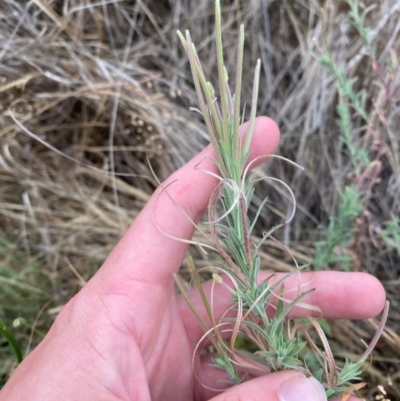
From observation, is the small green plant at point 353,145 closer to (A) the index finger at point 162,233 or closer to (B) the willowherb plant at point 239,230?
(A) the index finger at point 162,233

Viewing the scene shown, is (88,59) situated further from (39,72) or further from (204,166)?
(204,166)

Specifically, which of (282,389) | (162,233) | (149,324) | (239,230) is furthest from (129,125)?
(282,389)

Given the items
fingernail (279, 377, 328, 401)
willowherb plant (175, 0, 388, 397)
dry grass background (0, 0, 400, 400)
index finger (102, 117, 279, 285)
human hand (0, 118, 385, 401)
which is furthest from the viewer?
dry grass background (0, 0, 400, 400)

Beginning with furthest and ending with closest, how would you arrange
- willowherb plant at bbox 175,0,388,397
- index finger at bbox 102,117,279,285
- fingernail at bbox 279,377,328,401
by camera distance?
index finger at bbox 102,117,279,285, fingernail at bbox 279,377,328,401, willowherb plant at bbox 175,0,388,397

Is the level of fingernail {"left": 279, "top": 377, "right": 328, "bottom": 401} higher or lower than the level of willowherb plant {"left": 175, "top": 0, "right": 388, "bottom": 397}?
lower

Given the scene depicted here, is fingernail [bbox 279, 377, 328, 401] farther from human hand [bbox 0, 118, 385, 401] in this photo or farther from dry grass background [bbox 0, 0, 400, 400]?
dry grass background [bbox 0, 0, 400, 400]

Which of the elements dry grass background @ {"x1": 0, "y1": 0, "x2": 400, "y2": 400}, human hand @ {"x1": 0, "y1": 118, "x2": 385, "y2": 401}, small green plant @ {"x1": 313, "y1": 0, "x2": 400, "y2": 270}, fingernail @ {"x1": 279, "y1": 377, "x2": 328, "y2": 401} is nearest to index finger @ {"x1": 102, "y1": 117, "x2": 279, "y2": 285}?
human hand @ {"x1": 0, "y1": 118, "x2": 385, "y2": 401}

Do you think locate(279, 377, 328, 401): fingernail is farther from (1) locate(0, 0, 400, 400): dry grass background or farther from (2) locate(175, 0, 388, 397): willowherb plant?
(1) locate(0, 0, 400, 400): dry grass background

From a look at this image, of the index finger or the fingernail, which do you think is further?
the index finger

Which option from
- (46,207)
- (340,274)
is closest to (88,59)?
(46,207)
